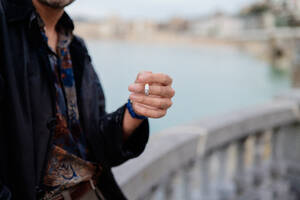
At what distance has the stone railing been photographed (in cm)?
132

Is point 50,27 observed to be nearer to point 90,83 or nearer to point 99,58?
point 90,83

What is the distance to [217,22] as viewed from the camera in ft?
163

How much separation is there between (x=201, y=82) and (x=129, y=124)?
74.8ft

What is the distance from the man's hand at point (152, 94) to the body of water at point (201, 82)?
11.3 meters

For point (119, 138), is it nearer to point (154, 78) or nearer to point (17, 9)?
point (154, 78)

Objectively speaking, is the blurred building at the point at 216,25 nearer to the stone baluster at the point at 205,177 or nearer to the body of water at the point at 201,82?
the body of water at the point at 201,82

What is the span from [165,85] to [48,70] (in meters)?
0.24

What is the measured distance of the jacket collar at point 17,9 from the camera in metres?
0.67

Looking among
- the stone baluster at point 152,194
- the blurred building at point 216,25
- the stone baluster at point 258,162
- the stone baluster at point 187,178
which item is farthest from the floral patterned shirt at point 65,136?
the blurred building at point 216,25

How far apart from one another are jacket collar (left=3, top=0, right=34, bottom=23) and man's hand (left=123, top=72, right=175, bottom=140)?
9.7 inches

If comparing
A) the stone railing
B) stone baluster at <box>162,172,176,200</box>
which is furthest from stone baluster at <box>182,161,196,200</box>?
stone baluster at <box>162,172,176,200</box>

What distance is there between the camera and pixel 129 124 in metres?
0.84

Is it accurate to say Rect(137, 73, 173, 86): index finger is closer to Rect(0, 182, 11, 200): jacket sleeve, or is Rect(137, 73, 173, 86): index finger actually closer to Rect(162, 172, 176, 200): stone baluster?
Rect(0, 182, 11, 200): jacket sleeve

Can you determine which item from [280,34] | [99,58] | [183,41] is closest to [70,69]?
[280,34]
